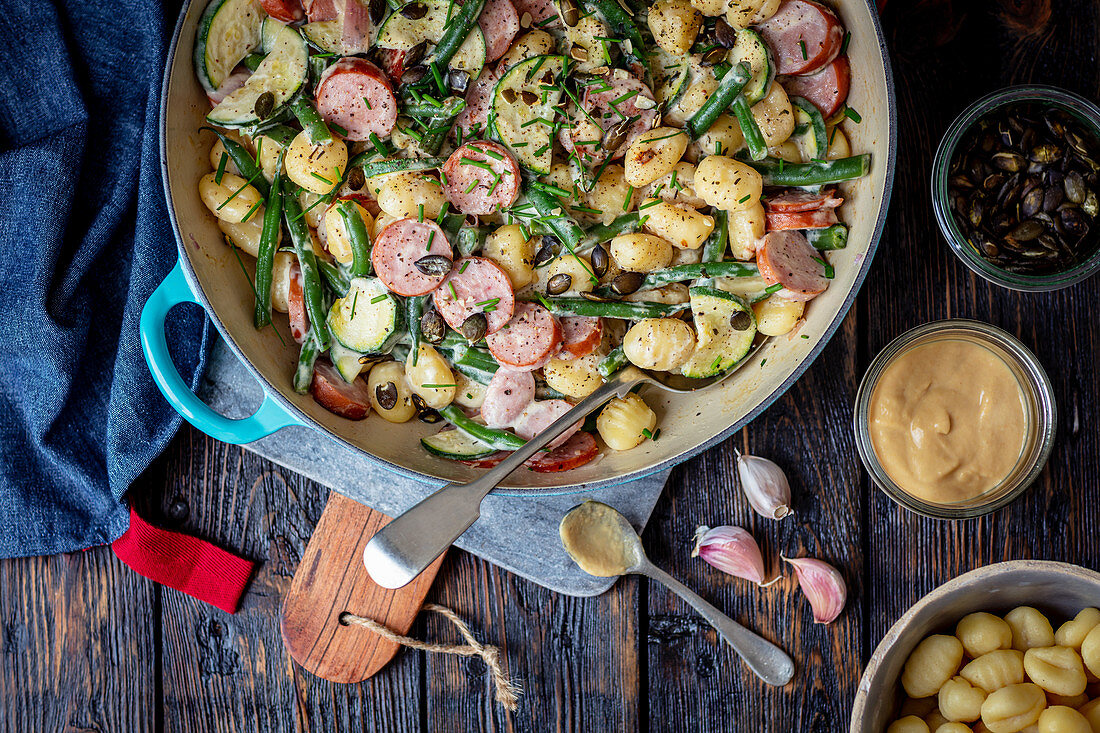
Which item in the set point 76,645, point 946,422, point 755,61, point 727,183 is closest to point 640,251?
point 727,183

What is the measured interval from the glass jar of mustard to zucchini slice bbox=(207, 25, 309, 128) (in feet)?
4.47

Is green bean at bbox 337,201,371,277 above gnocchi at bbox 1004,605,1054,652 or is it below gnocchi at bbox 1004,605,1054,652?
above

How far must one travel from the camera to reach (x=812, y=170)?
1620 mm

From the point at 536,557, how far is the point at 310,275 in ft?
2.68

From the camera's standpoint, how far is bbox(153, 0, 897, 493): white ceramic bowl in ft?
5.02

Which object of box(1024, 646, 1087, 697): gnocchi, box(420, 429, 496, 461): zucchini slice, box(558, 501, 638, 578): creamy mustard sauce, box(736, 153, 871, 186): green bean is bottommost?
box(1024, 646, 1087, 697): gnocchi

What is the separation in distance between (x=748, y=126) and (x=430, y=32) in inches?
26.2

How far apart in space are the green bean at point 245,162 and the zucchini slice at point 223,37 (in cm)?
10

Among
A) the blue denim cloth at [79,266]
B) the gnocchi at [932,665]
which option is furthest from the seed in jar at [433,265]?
the gnocchi at [932,665]

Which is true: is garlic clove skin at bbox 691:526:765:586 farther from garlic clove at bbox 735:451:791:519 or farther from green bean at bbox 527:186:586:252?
green bean at bbox 527:186:586:252

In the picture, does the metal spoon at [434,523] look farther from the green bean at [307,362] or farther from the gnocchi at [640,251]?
the green bean at [307,362]

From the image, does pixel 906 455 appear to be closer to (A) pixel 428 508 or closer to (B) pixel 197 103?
(A) pixel 428 508

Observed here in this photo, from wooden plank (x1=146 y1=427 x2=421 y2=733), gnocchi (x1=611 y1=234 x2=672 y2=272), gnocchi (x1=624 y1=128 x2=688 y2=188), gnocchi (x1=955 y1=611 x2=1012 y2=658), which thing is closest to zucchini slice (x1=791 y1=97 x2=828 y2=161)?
gnocchi (x1=624 y1=128 x2=688 y2=188)

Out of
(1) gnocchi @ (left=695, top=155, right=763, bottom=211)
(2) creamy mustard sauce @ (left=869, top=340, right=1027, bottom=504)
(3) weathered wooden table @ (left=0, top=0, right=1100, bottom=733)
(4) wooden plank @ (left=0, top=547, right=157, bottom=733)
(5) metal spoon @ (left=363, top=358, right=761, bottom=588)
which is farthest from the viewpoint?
(4) wooden plank @ (left=0, top=547, right=157, bottom=733)
